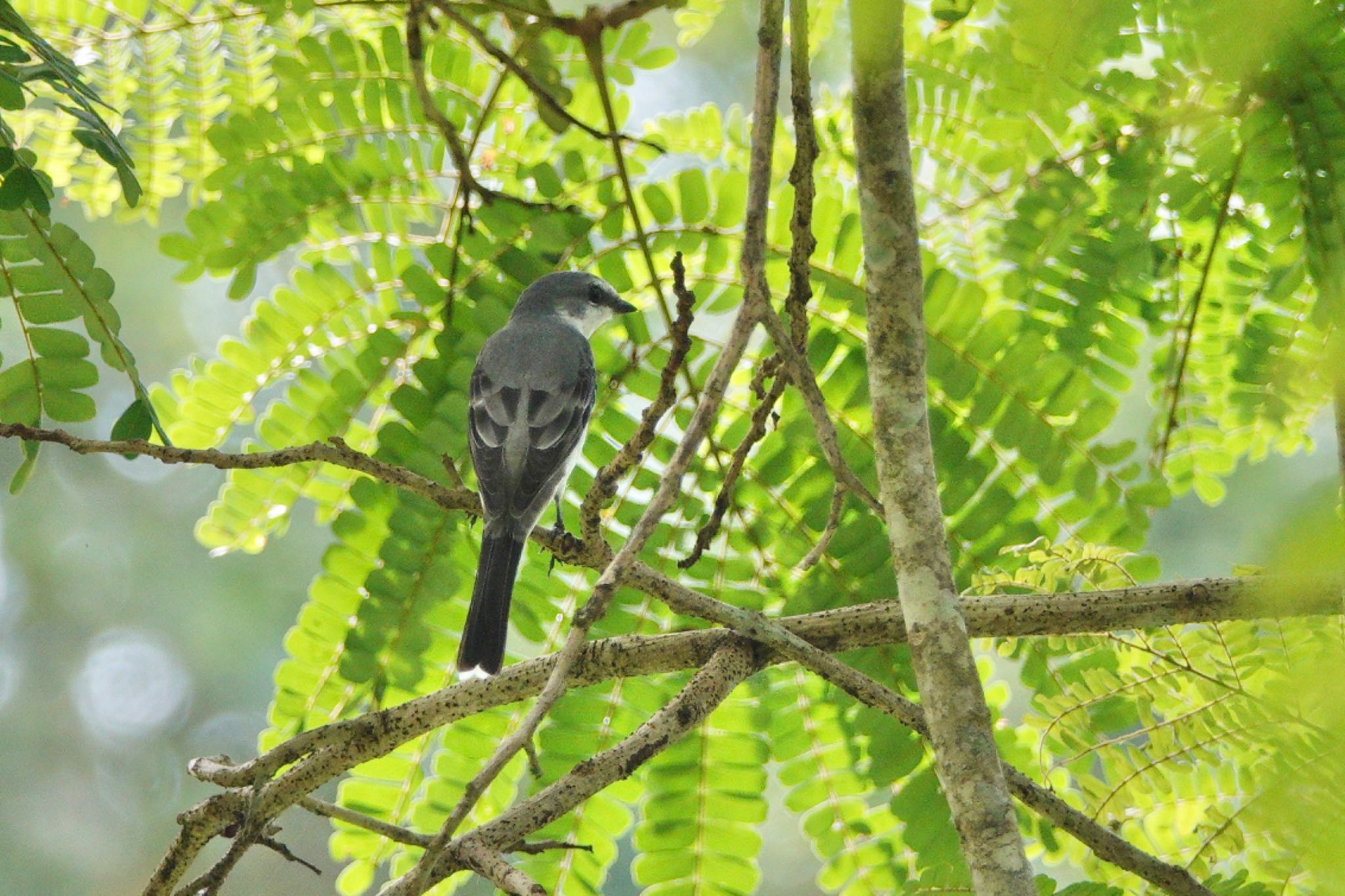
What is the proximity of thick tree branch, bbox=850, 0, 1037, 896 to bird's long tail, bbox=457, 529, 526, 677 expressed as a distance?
105cm

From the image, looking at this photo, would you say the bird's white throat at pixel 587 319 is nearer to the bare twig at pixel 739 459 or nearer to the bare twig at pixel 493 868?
the bare twig at pixel 739 459

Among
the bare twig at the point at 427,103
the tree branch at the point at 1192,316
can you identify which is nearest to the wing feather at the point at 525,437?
the bare twig at the point at 427,103

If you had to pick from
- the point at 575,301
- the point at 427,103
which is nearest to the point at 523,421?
the point at 575,301

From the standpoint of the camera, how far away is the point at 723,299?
2936mm

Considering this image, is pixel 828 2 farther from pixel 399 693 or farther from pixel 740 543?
pixel 399 693

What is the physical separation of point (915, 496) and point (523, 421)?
1863 millimetres

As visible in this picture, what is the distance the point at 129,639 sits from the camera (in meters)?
12.6

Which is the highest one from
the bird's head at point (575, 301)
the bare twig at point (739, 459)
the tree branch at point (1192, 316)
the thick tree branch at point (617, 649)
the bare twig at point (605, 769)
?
the bird's head at point (575, 301)

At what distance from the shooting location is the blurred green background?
37.8 feet

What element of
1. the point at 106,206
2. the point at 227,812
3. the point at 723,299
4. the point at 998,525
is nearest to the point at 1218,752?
the point at 998,525

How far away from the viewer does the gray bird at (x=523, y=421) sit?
277cm

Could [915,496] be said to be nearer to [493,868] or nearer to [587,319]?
[493,868]

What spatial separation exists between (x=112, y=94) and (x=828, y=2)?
2.02 metres

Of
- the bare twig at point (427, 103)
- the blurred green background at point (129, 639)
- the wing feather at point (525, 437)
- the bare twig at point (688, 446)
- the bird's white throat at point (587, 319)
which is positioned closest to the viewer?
the bare twig at point (688, 446)
